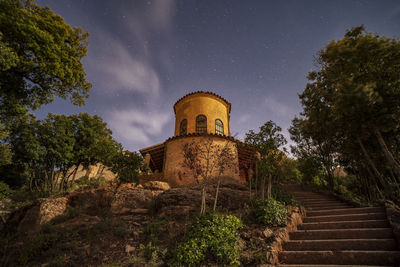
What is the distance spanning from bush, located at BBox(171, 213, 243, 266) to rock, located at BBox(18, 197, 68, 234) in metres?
9.60

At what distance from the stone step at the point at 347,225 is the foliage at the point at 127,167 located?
10.2m

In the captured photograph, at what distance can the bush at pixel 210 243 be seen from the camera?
4.73 m

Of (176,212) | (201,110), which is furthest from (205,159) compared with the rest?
(201,110)

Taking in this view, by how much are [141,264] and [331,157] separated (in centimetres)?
1771

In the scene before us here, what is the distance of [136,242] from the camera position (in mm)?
6488

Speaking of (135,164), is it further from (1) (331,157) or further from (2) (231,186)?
(1) (331,157)

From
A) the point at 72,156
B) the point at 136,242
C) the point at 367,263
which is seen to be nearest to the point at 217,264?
the point at 136,242

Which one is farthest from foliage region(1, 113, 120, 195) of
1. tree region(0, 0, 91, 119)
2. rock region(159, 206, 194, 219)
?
rock region(159, 206, 194, 219)

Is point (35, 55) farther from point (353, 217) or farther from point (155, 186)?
point (353, 217)

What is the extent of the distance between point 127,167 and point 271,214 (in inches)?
381

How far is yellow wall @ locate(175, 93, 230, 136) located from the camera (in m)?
17.2

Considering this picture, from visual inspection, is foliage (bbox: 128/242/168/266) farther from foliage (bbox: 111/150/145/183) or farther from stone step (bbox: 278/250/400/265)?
foliage (bbox: 111/150/145/183)

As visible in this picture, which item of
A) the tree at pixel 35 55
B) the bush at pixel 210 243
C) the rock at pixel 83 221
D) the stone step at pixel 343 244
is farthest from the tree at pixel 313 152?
the tree at pixel 35 55

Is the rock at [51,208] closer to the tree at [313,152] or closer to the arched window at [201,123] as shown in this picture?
the arched window at [201,123]
